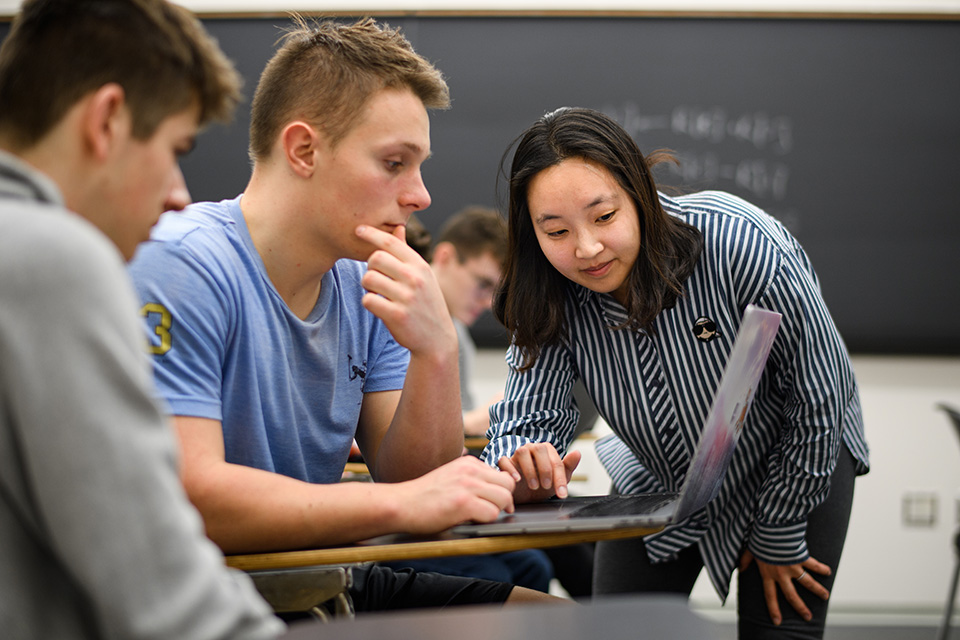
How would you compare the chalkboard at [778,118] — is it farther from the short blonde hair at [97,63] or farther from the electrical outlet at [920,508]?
the short blonde hair at [97,63]

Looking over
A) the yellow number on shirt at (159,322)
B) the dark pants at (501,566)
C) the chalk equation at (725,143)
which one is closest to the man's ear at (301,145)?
the yellow number on shirt at (159,322)

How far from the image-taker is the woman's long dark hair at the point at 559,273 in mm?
1470

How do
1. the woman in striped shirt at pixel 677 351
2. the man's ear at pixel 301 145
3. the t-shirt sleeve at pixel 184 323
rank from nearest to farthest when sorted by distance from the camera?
the t-shirt sleeve at pixel 184 323 → the man's ear at pixel 301 145 → the woman in striped shirt at pixel 677 351

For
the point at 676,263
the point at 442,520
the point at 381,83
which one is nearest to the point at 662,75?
the point at 676,263

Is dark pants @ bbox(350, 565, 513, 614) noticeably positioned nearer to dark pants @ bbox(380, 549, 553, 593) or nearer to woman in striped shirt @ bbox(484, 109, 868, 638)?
woman in striped shirt @ bbox(484, 109, 868, 638)

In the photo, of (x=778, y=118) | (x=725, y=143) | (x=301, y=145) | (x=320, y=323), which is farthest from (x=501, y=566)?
(x=778, y=118)

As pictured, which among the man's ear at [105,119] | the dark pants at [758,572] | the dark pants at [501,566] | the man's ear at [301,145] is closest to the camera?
the man's ear at [105,119]

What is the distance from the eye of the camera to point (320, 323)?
1.34 metres

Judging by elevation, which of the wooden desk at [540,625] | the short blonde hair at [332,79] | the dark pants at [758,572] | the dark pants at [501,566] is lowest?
the dark pants at [501,566]

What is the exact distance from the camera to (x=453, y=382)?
1308 millimetres

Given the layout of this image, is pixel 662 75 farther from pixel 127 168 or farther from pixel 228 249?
pixel 127 168

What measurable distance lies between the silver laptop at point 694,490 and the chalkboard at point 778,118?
7.66 ft

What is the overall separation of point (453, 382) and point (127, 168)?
0.69 m

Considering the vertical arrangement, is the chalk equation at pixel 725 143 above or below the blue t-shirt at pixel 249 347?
above
